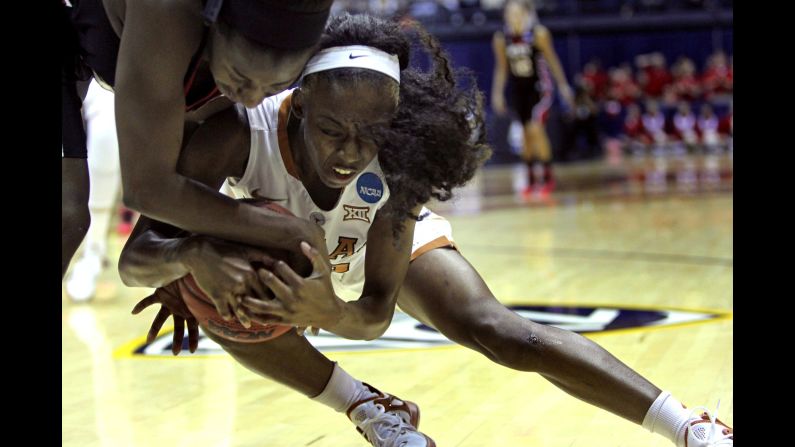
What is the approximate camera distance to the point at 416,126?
2.27 metres

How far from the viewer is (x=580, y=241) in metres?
7.32

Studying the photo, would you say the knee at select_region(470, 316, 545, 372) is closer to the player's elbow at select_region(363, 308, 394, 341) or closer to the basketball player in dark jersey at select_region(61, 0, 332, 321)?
the player's elbow at select_region(363, 308, 394, 341)

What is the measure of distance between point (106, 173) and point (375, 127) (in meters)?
3.76

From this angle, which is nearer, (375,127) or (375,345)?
(375,127)

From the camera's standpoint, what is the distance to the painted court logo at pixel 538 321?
4.27 m

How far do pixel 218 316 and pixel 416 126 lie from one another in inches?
25.0

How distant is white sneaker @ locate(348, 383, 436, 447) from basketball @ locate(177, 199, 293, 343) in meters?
0.40

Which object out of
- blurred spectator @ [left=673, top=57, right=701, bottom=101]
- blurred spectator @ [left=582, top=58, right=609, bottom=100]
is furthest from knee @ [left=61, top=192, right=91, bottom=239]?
blurred spectator @ [left=673, top=57, right=701, bottom=101]

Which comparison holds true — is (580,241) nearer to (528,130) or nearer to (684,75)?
(528,130)

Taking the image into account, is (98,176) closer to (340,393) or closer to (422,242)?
(340,393)

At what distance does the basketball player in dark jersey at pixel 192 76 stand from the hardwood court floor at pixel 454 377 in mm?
1028

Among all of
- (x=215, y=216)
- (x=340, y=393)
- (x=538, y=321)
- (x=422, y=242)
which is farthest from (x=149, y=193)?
(x=538, y=321)
